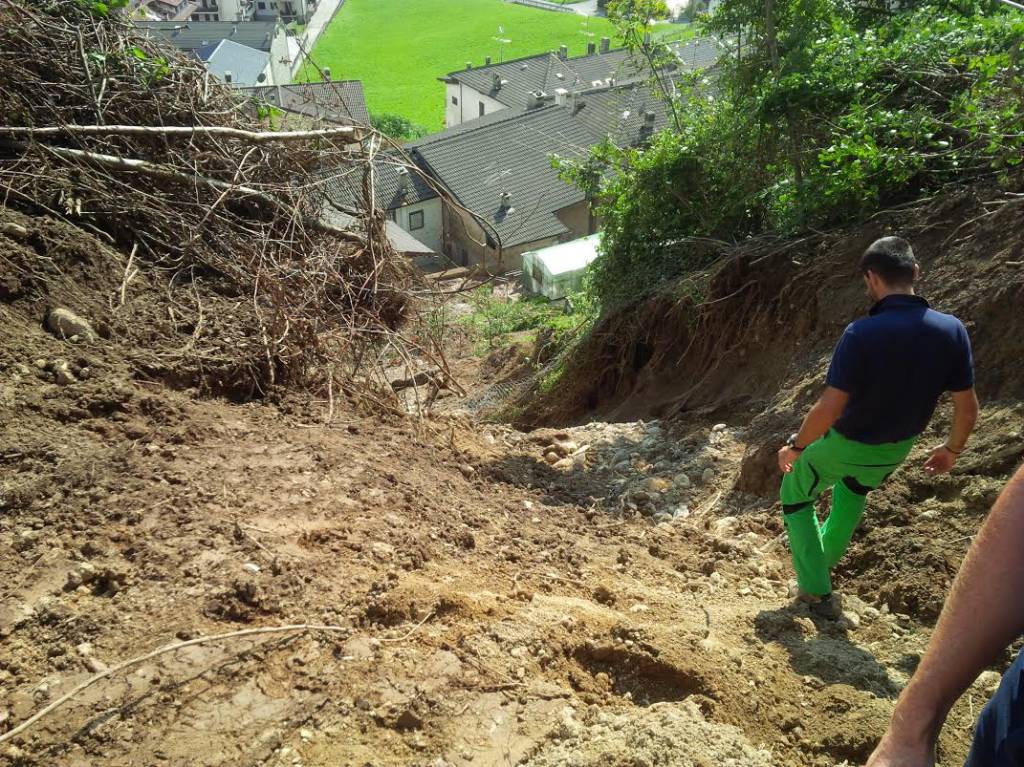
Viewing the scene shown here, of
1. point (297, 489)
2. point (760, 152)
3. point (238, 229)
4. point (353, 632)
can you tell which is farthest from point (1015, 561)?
point (760, 152)

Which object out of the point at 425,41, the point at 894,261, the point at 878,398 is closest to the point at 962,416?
the point at 878,398

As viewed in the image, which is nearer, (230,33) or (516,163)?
(516,163)

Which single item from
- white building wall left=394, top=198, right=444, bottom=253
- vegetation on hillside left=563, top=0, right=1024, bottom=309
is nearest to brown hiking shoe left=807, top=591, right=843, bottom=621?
vegetation on hillside left=563, top=0, right=1024, bottom=309

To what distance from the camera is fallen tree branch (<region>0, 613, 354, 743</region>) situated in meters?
2.38

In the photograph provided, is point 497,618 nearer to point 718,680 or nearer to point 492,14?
point 718,680

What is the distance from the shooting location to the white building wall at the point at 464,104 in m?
40.9

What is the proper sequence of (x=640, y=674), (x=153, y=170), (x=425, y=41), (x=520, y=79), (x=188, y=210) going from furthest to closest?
(x=425, y=41), (x=520, y=79), (x=188, y=210), (x=153, y=170), (x=640, y=674)

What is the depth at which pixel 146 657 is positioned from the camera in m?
2.63

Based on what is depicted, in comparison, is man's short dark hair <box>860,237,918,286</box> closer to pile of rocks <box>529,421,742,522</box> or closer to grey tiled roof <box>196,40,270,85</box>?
pile of rocks <box>529,421,742,522</box>

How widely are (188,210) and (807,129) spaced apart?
5.53 meters

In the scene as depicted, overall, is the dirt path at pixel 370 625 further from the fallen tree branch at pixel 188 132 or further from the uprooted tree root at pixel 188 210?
the fallen tree branch at pixel 188 132

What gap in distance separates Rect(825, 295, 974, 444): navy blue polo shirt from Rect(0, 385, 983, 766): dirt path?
3.28ft

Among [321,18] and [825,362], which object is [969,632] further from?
[321,18]

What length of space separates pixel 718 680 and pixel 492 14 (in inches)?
2871
